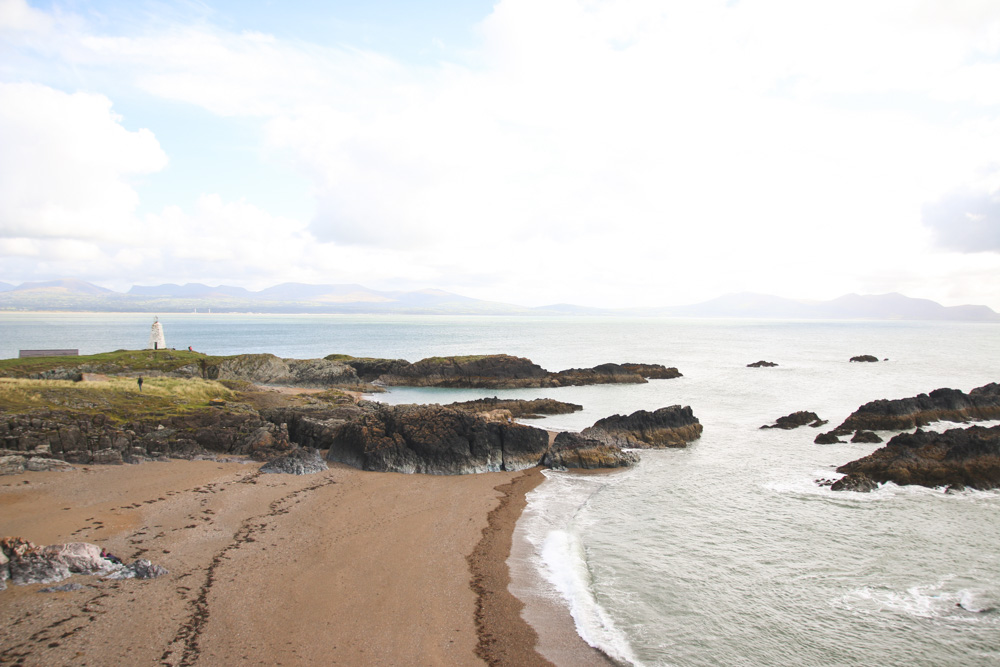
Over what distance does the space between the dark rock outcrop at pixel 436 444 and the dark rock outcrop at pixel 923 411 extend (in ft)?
52.7

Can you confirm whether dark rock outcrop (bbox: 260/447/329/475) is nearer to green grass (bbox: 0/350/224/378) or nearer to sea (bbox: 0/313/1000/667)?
sea (bbox: 0/313/1000/667)

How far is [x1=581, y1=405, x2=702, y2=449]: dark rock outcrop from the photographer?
21.6m

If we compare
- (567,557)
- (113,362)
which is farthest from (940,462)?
(113,362)

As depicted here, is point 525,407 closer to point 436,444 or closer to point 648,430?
point 648,430

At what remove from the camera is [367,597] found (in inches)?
363

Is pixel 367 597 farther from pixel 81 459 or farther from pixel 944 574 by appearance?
pixel 81 459

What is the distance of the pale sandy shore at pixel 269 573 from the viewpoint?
25.0 ft

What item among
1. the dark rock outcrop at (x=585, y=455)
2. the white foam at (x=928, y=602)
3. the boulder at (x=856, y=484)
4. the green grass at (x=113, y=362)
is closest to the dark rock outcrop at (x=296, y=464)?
the dark rock outcrop at (x=585, y=455)

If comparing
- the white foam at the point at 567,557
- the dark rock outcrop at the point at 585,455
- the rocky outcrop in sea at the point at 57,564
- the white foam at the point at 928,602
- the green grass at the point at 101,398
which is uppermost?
the green grass at the point at 101,398

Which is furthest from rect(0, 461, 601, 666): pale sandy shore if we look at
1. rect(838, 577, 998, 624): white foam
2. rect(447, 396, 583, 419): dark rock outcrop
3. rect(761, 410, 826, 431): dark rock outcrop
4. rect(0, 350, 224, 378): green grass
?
rect(0, 350, 224, 378): green grass

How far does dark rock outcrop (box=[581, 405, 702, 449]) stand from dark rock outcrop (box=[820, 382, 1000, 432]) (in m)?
7.59

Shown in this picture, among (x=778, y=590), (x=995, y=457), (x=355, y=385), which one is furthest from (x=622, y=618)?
(x=355, y=385)

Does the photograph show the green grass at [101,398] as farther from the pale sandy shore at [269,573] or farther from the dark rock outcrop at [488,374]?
the dark rock outcrop at [488,374]

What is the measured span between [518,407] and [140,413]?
731 inches
